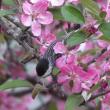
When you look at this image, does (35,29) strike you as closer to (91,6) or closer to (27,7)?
(27,7)

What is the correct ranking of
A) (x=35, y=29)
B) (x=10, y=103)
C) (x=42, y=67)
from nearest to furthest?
(x=42, y=67)
(x=35, y=29)
(x=10, y=103)

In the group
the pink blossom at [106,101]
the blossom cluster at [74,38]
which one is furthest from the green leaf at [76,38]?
the pink blossom at [106,101]

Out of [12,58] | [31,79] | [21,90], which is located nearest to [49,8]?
[12,58]

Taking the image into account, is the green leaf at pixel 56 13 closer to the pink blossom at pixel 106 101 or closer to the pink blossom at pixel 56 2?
the pink blossom at pixel 56 2

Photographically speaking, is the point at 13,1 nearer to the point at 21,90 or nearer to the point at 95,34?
the point at 95,34

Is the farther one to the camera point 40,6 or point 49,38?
point 49,38

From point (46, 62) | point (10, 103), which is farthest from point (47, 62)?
point (10, 103)

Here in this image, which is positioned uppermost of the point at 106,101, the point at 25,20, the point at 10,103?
the point at 25,20
